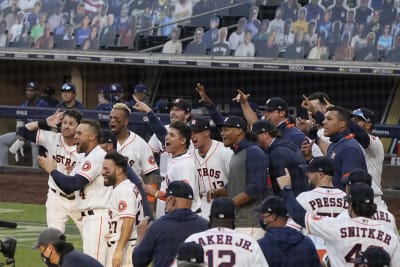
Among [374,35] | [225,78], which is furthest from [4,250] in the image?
[225,78]

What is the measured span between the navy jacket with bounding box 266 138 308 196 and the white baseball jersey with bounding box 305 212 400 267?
1.87 m

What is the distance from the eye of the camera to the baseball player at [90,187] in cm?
940

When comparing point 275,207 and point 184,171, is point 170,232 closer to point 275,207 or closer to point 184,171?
point 275,207

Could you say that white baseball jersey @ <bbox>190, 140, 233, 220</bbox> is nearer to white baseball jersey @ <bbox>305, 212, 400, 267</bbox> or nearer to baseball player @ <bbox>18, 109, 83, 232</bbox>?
baseball player @ <bbox>18, 109, 83, 232</bbox>

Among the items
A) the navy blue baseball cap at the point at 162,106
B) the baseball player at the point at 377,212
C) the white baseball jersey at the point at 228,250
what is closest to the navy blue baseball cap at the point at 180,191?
the white baseball jersey at the point at 228,250

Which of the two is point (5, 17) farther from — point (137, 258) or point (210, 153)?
point (137, 258)

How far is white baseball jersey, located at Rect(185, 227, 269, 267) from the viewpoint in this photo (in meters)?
6.89

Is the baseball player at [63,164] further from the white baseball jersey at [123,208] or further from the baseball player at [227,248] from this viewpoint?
the baseball player at [227,248]

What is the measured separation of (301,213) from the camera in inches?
A: 302

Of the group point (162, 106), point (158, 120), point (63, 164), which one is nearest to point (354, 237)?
point (63, 164)

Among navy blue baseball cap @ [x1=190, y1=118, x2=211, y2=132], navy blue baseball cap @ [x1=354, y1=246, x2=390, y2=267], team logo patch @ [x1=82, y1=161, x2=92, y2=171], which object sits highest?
navy blue baseball cap @ [x1=190, y1=118, x2=211, y2=132]

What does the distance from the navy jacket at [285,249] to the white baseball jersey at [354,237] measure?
0.15m

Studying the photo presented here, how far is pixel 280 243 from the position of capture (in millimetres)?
7297

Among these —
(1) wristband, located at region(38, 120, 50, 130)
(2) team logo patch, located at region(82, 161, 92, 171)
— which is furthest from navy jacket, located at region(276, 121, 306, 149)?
(1) wristband, located at region(38, 120, 50, 130)
